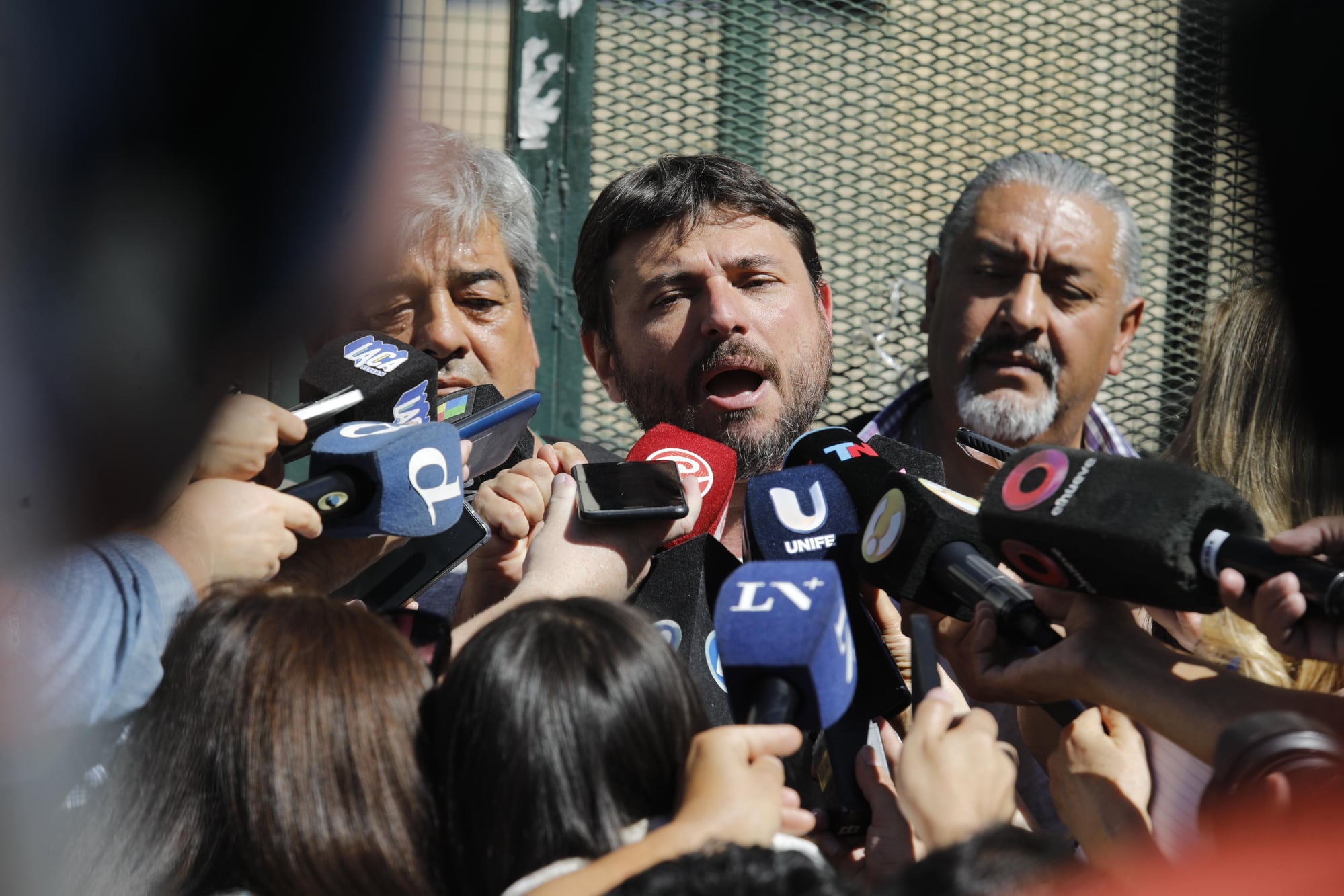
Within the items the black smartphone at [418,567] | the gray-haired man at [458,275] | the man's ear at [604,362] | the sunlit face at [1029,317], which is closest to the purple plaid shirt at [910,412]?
the sunlit face at [1029,317]

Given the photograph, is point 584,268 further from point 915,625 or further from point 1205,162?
point 1205,162

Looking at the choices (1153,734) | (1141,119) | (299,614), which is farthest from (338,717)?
(1141,119)

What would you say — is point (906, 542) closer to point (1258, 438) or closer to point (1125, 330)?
point (1258, 438)

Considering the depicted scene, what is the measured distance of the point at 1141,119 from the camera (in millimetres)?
4086

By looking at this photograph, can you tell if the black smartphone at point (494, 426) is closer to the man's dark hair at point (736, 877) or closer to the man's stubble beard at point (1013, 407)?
the man's dark hair at point (736, 877)

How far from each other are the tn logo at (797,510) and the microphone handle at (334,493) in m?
0.58

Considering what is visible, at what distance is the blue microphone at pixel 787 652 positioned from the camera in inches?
51.2

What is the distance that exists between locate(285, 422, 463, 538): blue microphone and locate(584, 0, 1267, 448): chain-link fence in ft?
7.44

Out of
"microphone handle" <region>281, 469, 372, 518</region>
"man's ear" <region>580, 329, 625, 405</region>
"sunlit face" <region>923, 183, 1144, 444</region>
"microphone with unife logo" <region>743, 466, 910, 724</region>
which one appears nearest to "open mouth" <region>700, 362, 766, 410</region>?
"man's ear" <region>580, 329, 625, 405</region>

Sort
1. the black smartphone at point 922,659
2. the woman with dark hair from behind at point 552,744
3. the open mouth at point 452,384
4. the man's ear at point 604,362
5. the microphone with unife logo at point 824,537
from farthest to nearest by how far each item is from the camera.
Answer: the open mouth at point 452,384
the man's ear at point 604,362
the microphone with unife logo at point 824,537
the black smartphone at point 922,659
the woman with dark hair from behind at point 552,744

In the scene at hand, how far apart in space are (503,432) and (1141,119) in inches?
119

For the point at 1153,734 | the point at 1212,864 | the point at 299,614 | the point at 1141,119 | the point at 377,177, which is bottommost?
the point at 1153,734

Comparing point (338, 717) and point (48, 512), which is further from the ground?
point (48, 512)

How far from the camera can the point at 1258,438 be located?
2227 mm
